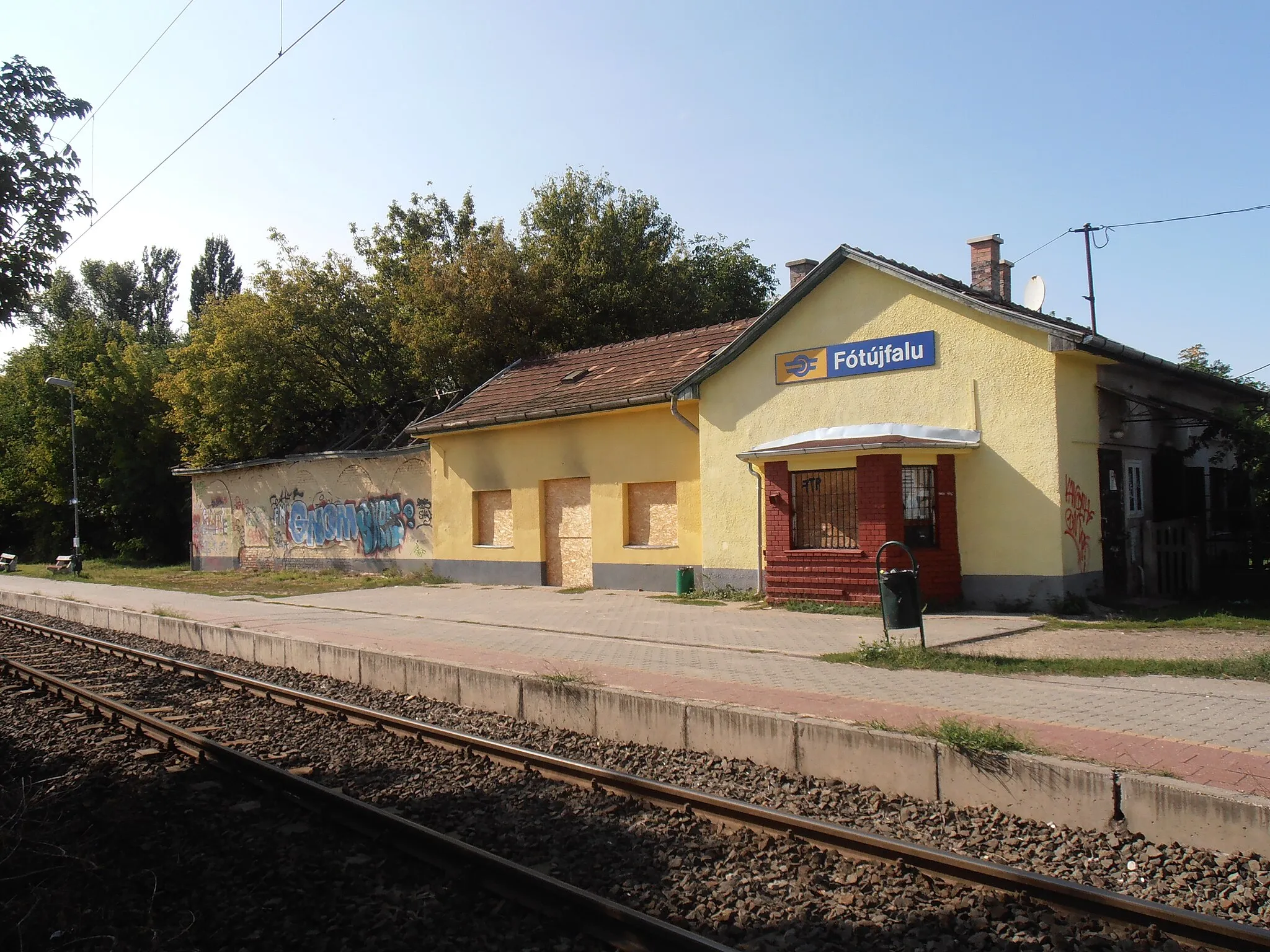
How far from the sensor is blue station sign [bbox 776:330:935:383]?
13836mm

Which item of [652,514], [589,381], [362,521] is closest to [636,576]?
[652,514]

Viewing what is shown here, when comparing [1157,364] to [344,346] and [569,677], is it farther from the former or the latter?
[344,346]

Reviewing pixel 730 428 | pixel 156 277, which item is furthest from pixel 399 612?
pixel 156 277

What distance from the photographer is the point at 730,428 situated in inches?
631

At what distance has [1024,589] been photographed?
12938 mm

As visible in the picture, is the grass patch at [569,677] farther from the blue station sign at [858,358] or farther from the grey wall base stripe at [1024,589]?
the blue station sign at [858,358]

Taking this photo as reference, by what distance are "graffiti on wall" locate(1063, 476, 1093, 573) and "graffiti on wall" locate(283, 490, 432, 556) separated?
1410cm

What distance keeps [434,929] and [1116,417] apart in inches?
509

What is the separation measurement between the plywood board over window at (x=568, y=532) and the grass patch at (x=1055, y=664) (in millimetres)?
9490

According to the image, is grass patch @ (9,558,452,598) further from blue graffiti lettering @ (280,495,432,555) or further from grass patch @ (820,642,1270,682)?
grass patch @ (820,642,1270,682)

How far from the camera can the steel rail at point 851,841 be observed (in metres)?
4.01

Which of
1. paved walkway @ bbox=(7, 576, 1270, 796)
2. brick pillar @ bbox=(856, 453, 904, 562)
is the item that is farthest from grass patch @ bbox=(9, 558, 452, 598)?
brick pillar @ bbox=(856, 453, 904, 562)

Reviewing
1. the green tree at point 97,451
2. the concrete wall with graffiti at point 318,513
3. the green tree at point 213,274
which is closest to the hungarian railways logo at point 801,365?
the concrete wall with graffiti at point 318,513

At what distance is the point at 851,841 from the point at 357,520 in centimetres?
2072
